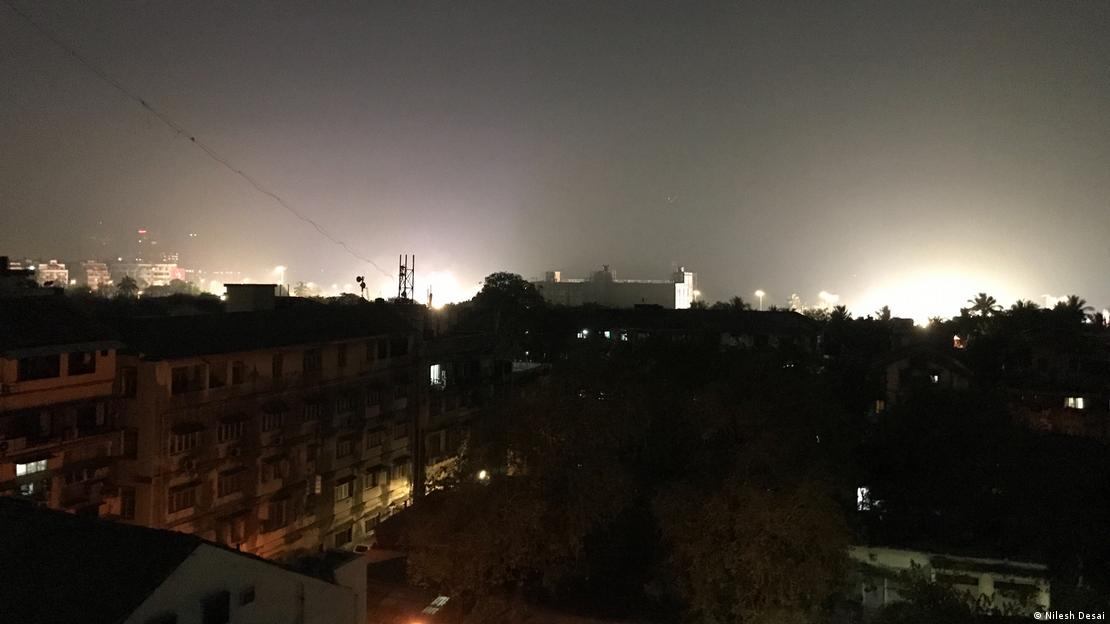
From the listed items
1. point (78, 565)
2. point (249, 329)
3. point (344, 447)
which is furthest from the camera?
point (344, 447)

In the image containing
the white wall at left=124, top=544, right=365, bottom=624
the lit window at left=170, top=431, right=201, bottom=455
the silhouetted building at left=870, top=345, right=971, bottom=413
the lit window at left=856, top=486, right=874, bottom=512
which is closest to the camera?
the white wall at left=124, top=544, right=365, bottom=624

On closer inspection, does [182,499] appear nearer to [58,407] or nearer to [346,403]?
[58,407]

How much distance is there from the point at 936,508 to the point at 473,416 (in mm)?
19030

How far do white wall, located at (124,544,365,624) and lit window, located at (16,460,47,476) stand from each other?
30.8 ft

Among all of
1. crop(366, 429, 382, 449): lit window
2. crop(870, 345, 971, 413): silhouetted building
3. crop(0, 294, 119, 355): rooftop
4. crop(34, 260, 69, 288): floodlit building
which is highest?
crop(34, 260, 69, 288): floodlit building

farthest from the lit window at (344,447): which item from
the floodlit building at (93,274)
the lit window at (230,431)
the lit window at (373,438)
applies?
the floodlit building at (93,274)

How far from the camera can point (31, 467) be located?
685 inches

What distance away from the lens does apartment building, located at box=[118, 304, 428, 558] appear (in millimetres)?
19594

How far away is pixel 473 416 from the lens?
3338cm

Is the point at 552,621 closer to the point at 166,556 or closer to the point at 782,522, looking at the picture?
the point at 782,522

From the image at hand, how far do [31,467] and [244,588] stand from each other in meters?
10.2

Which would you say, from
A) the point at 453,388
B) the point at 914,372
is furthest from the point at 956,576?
the point at 453,388

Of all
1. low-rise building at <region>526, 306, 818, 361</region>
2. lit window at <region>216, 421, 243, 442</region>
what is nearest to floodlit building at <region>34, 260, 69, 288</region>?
low-rise building at <region>526, 306, 818, 361</region>

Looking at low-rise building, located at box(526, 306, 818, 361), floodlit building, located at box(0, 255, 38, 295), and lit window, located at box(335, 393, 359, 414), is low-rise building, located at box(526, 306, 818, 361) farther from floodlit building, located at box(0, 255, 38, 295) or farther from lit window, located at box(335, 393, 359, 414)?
floodlit building, located at box(0, 255, 38, 295)
